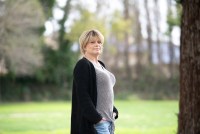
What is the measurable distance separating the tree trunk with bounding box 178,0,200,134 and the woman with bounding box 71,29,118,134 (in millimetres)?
768

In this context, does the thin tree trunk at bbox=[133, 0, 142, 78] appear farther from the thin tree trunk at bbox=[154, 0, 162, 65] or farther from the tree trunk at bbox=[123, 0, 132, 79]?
the thin tree trunk at bbox=[154, 0, 162, 65]

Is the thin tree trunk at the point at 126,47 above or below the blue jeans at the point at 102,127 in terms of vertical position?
above

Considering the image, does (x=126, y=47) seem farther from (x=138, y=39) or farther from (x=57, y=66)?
(x=57, y=66)

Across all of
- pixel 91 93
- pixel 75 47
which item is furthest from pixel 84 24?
pixel 91 93

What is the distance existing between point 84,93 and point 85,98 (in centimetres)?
5

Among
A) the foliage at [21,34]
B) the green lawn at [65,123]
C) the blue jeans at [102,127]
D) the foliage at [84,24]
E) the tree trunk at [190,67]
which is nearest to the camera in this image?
the blue jeans at [102,127]

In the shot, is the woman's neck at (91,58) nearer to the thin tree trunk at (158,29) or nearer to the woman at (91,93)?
the woman at (91,93)

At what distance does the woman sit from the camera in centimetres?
473

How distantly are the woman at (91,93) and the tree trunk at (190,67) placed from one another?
30.2 inches

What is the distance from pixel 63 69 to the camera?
46438 millimetres

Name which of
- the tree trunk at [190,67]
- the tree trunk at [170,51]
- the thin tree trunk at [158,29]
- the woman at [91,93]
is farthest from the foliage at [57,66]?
the woman at [91,93]

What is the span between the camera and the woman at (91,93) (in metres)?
4.73

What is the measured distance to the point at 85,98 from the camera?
4.71 metres

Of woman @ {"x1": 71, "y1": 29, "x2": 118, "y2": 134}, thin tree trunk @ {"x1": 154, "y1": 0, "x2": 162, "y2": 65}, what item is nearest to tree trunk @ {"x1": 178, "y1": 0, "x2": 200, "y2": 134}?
woman @ {"x1": 71, "y1": 29, "x2": 118, "y2": 134}
